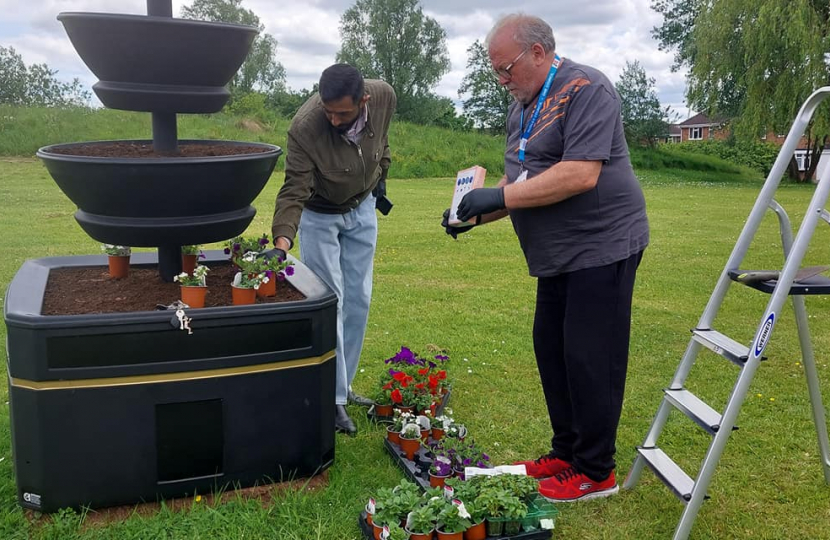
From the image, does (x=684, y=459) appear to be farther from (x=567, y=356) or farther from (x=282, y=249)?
(x=282, y=249)

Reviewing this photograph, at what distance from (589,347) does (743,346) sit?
0.58 meters

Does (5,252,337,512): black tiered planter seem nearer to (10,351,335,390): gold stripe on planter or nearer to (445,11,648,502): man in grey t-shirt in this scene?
(10,351,335,390): gold stripe on planter

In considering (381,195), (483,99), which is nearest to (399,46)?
(483,99)

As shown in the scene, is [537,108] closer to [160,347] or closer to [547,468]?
[547,468]

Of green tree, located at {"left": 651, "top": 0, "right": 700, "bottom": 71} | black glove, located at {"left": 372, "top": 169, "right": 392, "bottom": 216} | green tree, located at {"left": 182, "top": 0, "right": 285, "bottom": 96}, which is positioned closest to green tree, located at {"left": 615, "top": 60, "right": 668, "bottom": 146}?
green tree, located at {"left": 651, "top": 0, "right": 700, "bottom": 71}

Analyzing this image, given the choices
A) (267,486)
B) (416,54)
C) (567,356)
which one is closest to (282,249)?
(267,486)

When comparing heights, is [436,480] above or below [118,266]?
below

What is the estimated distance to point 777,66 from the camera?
70.4 ft

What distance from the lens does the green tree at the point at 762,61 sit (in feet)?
67.5

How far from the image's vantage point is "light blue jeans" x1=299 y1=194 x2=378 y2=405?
3861 mm

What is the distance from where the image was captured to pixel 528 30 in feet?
9.37

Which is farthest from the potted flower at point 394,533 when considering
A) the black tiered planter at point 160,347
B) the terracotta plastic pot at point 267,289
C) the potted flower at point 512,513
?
the terracotta plastic pot at point 267,289

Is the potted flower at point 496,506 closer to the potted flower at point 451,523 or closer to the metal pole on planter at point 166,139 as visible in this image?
the potted flower at point 451,523

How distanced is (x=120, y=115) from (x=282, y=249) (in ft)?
68.6
